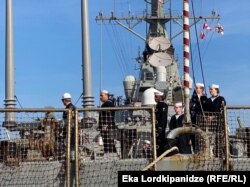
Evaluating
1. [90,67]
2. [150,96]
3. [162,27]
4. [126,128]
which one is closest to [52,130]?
[126,128]

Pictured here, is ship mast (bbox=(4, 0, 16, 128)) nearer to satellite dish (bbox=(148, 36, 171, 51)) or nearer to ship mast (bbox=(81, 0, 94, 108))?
ship mast (bbox=(81, 0, 94, 108))

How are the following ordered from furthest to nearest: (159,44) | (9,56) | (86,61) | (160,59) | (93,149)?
1. (159,44)
2. (160,59)
3. (9,56)
4. (86,61)
5. (93,149)

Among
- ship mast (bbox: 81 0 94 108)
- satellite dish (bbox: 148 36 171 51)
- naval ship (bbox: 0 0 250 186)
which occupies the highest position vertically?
satellite dish (bbox: 148 36 171 51)

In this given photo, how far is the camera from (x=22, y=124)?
392 inches

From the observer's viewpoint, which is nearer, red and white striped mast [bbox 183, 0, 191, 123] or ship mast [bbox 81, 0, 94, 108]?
red and white striped mast [bbox 183, 0, 191, 123]

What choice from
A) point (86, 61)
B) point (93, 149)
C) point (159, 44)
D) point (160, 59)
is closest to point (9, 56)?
Result: point (86, 61)

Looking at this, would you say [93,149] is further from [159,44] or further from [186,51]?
[159,44]

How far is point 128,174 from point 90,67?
11.7ft

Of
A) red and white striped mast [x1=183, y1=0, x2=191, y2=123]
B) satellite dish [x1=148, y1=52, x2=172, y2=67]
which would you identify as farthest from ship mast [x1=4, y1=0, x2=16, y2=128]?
satellite dish [x1=148, y1=52, x2=172, y2=67]

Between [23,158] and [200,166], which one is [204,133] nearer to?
[200,166]

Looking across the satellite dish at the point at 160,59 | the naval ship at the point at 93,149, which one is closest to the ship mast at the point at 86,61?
the naval ship at the point at 93,149

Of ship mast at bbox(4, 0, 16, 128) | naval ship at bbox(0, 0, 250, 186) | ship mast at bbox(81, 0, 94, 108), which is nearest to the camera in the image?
naval ship at bbox(0, 0, 250, 186)

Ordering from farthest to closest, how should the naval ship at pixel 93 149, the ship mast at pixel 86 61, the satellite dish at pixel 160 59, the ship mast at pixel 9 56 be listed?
the satellite dish at pixel 160 59 → the ship mast at pixel 9 56 → the ship mast at pixel 86 61 → the naval ship at pixel 93 149

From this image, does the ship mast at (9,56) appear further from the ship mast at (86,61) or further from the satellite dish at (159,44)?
the satellite dish at (159,44)
